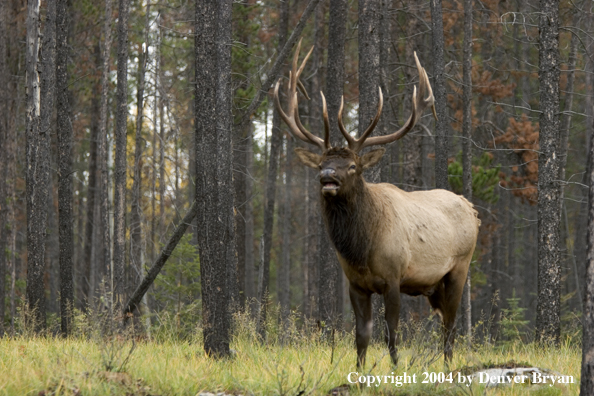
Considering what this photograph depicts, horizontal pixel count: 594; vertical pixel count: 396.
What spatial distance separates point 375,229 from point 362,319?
1035 mm

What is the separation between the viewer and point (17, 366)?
6262mm

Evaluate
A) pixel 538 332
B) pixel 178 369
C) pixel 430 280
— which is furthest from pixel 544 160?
pixel 178 369

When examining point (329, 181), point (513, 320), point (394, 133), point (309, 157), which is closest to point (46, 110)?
point (309, 157)

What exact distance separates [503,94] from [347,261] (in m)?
15.5

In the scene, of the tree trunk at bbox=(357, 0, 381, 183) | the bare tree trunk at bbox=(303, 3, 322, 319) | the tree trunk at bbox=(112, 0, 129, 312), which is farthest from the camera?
the bare tree trunk at bbox=(303, 3, 322, 319)

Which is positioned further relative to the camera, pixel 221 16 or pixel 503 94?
pixel 503 94

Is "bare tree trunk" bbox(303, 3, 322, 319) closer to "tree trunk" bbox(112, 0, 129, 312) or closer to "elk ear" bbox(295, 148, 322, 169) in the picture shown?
"tree trunk" bbox(112, 0, 129, 312)

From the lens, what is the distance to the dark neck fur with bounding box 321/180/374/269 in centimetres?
752

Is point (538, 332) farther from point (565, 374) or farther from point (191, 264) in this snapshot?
point (191, 264)

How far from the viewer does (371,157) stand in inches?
311

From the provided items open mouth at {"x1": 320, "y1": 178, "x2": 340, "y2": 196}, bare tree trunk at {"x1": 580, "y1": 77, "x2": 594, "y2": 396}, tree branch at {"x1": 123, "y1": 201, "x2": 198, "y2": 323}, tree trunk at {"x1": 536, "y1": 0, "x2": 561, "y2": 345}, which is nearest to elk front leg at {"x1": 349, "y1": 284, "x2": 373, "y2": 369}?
open mouth at {"x1": 320, "y1": 178, "x2": 340, "y2": 196}

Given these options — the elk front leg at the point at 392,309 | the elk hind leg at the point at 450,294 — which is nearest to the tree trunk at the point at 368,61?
the elk hind leg at the point at 450,294

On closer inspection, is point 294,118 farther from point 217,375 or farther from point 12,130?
point 12,130

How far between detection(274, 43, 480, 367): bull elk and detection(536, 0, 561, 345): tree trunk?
264 cm
